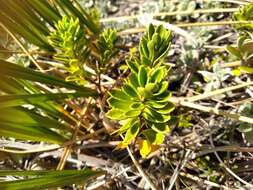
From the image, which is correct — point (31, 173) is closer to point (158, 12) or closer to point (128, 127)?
point (128, 127)

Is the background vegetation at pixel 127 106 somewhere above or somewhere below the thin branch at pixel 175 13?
below

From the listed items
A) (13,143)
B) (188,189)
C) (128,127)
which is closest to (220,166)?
(188,189)

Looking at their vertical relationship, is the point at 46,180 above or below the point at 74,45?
below

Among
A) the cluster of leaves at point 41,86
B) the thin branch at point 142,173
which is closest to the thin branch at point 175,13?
the cluster of leaves at point 41,86

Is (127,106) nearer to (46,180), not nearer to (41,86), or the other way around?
(46,180)

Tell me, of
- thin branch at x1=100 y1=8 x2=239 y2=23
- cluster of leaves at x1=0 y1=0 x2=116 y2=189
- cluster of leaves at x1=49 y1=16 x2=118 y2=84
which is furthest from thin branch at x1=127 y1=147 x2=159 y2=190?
thin branch at x1=100 y1=8 x2=239 y2=23

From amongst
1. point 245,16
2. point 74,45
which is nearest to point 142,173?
point 74,45

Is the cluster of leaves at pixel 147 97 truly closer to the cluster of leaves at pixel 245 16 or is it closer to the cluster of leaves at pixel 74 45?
the cluster of leaves at pixel 74 45

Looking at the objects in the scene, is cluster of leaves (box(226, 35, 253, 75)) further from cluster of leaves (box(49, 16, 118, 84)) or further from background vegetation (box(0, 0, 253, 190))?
cluster of leaves (box(49, 16, 118, 84))
